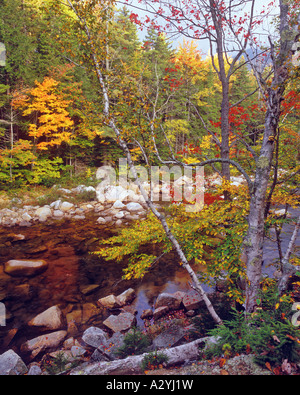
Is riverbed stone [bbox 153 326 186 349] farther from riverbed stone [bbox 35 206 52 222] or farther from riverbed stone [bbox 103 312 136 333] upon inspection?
riverbed stone [bbox 35 206 52 222]

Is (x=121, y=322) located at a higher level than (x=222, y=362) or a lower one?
lower

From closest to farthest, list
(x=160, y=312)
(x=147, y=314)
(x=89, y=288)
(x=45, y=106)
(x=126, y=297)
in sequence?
(x=160, y=312) < (x=147, y=314) < (x=126, y=297) < (x=89, y=288) < (x=45, y=106)

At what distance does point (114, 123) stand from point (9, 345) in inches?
236

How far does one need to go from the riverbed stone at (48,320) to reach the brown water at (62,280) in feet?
0.72

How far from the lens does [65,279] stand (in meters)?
8.38

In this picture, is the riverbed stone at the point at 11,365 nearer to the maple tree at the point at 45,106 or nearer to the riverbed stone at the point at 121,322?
the riverbed stone at the point at 121,322

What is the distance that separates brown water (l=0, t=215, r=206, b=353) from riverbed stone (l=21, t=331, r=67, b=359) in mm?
428

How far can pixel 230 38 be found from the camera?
5246mm

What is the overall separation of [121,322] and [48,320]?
6.62 feet

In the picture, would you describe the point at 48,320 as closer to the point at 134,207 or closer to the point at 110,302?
the point at 110,302

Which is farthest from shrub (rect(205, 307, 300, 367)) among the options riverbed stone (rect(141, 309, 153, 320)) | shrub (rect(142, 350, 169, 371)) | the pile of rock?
the pile of rock

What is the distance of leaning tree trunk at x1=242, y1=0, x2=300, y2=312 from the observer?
3582 mm

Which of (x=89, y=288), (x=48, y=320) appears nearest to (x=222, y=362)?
(x=48, y=320)

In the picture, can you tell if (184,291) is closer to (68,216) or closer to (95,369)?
(95,369)
